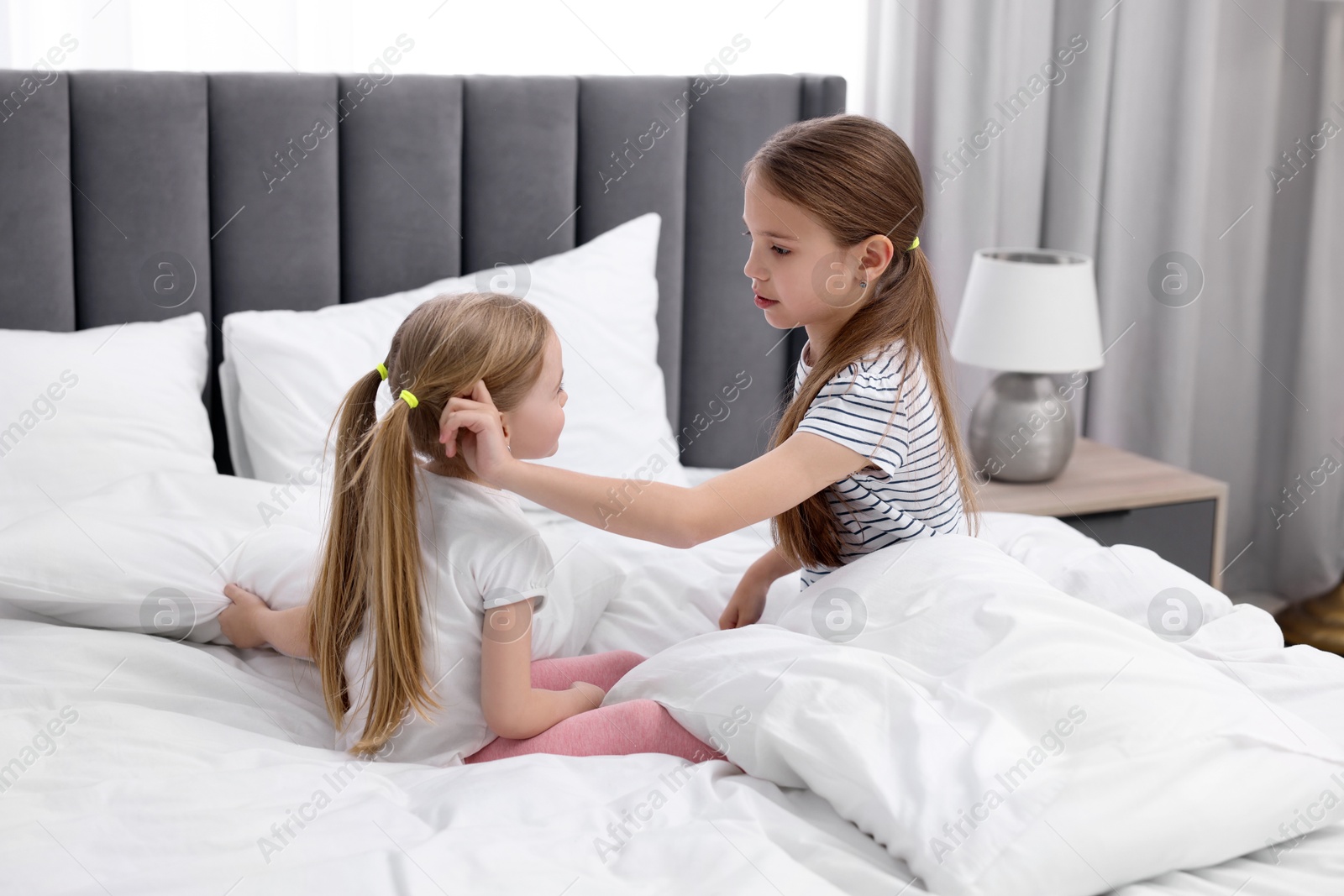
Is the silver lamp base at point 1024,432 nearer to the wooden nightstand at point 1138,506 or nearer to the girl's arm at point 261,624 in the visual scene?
the wooden nightstand at point 1138,506

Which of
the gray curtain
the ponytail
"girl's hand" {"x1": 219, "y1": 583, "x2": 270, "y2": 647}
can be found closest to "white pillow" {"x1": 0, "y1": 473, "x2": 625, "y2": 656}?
"girl's hand" {"x1": 219, "y1": 583, "x2": 270, "y2": 647}

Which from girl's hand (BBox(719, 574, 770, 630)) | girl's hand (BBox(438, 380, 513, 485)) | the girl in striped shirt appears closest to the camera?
girl's hand (BBox(438, 380, 513, 485))

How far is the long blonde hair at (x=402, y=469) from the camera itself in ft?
3.39

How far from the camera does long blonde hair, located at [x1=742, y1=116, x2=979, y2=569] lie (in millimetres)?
1175

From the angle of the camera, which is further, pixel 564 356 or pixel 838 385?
pixel 564 356

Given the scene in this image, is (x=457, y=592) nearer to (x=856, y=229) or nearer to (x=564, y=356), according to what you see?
(x=856, y=229)

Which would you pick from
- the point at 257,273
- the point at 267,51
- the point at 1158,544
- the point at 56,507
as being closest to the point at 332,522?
the point at 56,507

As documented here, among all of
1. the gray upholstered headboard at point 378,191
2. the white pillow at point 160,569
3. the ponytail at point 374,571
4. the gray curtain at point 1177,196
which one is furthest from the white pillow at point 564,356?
the gray curtain at point 1177,196

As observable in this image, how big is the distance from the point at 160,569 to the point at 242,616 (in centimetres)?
Answer: 10

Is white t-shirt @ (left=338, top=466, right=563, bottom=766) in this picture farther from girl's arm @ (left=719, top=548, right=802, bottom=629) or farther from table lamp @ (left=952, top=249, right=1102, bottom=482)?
table lamp @ (left=952, top=249, right=1102, bottom=482)

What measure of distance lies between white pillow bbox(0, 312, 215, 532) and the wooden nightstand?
130 cm

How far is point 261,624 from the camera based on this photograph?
1.24m

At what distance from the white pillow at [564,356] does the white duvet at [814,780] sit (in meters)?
0.61

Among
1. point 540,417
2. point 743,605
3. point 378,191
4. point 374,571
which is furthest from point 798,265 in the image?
point 378,191
